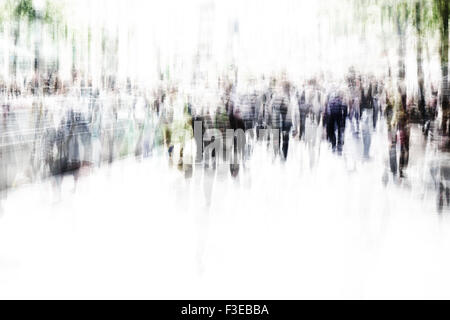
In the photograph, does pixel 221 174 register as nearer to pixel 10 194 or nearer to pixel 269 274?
pixel 10 194

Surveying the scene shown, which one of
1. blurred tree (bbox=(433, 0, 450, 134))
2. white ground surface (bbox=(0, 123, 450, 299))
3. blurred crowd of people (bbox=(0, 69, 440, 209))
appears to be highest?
blurred tree (bbox=(433, 0, 450, 134))

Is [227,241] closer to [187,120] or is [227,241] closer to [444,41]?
[187,120]

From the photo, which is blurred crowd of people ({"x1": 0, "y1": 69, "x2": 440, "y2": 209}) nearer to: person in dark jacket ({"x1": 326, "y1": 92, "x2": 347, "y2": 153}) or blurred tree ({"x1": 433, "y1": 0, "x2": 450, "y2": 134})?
person in dark jacket ({"x1": 326, "y1": 92, "x2": 347, "y2": 153})

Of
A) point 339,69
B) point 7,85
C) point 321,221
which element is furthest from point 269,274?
point 339,69

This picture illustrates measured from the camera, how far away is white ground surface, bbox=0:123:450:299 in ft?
15.1

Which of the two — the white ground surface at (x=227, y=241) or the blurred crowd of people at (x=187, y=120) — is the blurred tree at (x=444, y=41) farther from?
the white ground surface at (x=227, y=241)

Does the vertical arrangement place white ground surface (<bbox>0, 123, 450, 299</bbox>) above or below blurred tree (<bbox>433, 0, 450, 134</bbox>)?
below

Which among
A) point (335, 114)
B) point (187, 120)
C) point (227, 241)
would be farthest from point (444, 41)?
point (227, 241)

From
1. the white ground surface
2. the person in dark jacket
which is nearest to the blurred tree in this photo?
the person in dark jacket

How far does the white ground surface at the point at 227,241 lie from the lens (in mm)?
4590

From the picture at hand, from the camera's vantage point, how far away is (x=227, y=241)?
5.80 metres

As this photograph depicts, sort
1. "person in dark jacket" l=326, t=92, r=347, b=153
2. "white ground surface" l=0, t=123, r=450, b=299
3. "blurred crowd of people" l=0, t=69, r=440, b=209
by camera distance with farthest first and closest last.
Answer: "person in dark jacket" l=326, t=92, r=347, b=153
"blurred crowd of people" l=0, t=69, r=440, b=209
"white ground surface" l=0, t=123, r=450, b=299

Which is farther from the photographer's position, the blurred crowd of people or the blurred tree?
the blurred tree
